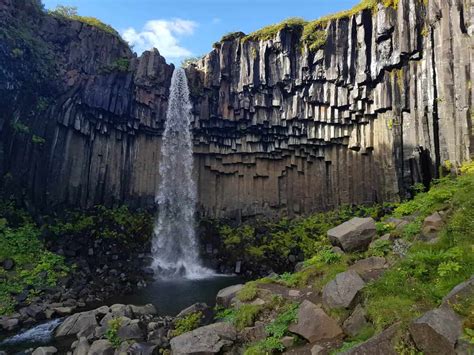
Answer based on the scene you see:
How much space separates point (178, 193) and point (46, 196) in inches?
393

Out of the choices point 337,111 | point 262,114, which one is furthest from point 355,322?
point 262,114

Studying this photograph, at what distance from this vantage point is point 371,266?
9430mm

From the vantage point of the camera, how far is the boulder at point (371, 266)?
880 cm

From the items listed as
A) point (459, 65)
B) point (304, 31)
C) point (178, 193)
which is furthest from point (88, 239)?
point (459, 65)

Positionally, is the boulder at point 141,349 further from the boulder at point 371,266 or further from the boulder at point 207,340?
the boulder at point 371,266

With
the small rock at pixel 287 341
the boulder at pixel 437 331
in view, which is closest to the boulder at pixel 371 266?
the small rock at pixel 287 341

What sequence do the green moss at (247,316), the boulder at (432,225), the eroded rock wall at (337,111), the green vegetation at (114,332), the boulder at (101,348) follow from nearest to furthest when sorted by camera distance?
the green moss at (247,316) < the boulder at (432,225) < the boulder at (101,348) < the green vegetation at (114,332) < the eroded rock wall at (337,111)

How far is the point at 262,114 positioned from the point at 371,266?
21.3 meters

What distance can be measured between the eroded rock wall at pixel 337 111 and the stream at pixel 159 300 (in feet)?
31.1

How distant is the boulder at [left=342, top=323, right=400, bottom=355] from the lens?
5453 millimetres

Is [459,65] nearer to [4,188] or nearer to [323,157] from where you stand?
[323,157]

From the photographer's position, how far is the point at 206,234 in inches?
1161

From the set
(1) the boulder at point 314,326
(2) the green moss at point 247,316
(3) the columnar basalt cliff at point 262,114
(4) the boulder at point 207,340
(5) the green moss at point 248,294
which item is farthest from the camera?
(3) the columnar basalt cliff at point 262,114

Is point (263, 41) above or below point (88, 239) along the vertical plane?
above
